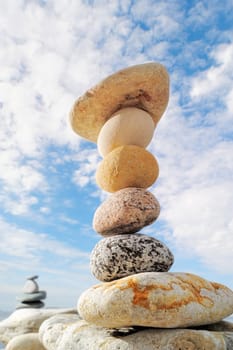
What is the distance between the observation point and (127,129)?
5422 millimetres

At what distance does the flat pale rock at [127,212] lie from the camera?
4.82 m

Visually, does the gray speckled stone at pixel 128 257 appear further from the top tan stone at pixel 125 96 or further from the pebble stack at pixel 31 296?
the pebble stack at pixel 31 296

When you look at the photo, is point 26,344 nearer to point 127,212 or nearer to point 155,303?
point 127,212

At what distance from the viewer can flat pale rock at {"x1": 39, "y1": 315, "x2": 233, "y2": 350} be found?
142 inches

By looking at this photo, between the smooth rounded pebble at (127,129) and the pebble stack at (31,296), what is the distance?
462 centimetres

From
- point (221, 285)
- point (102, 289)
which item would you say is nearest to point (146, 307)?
point (102, 289)

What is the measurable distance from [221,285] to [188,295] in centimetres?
81

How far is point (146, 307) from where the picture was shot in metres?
3.69

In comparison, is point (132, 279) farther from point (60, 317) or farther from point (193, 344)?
point (60, 317)

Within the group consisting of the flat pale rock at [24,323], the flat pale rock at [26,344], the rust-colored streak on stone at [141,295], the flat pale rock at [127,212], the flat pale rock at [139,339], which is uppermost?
the flat pale rock at [127,212]

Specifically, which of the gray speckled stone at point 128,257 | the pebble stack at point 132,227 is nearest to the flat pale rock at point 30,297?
the pebble stack at point 132,227

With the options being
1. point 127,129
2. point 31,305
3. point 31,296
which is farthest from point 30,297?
point 127,129

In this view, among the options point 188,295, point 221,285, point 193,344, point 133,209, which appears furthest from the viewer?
point 133,209

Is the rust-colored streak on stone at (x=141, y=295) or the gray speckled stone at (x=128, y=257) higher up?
the gray speckled stone at (x=128, y=257)
